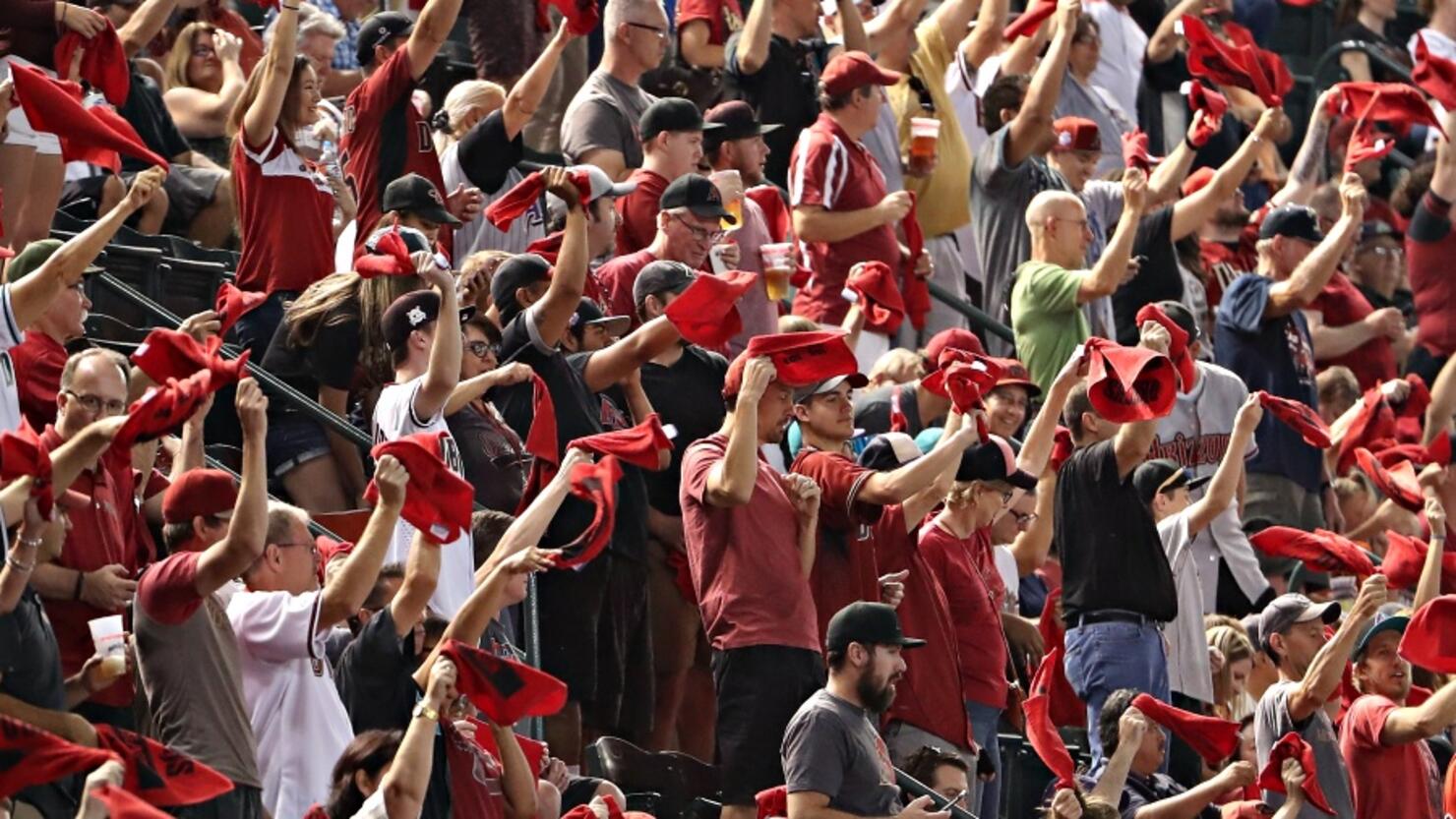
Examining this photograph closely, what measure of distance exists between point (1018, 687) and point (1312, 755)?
3.76 feet

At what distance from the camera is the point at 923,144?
1454 cm

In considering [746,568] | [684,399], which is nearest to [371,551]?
[746,568]

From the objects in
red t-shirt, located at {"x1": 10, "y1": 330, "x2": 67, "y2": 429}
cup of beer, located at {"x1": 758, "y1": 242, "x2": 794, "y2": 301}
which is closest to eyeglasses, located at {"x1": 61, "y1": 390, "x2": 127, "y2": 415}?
red t-shirt, located at {"x1": 10, "y1": 330, "x2": 67, "y2": 429}

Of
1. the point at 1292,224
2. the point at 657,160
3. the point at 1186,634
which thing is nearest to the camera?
the point at 1186,634

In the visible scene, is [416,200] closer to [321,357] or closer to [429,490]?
[321,357]

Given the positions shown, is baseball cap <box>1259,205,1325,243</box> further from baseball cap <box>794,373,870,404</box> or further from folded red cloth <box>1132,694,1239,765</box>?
baseball cap <box>794,373,870,404</box>

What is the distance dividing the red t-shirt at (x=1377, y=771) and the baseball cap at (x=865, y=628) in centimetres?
236

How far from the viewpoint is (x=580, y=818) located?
8.95 meters

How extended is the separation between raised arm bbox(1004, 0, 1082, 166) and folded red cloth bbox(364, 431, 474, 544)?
604 cm

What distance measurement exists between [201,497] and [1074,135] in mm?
6809

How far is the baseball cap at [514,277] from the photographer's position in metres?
11.1

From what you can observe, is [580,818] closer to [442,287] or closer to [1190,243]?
[442,287]

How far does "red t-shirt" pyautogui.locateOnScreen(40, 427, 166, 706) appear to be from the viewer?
353 inches

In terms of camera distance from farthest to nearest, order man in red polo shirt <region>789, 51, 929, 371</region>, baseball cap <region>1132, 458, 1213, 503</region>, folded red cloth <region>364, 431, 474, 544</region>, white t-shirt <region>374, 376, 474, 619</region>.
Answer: man in red polo shirt <region>789, 51, 929, 371</region>
baseball cap <region>1132, 458, 1213, 503</region>
white t-shirt <region>374, 376, 474, 619</region>
folded red cloth <region>364, 431, 474, 544</region>
